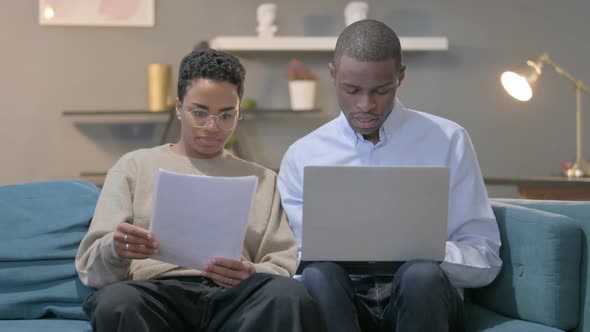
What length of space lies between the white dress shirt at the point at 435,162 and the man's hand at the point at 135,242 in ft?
1.38

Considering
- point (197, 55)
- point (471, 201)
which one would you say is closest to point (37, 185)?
point (197, 55)

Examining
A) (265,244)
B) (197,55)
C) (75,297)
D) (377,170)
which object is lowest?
(75,297)

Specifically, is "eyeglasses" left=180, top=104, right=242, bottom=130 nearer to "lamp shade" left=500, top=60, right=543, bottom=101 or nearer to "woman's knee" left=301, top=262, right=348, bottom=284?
"woman's knee" left=301, top=262, right=348, bottom=284

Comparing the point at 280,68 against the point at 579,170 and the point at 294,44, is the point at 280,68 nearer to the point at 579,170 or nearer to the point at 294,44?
the point at 294,44

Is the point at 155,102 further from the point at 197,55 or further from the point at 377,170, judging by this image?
the point at 377,170

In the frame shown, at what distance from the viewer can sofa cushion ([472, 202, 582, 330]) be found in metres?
2.00

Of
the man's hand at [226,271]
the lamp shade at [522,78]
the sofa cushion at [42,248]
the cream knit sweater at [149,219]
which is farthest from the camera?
the lamp shade at [522,78]

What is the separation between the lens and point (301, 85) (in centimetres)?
459

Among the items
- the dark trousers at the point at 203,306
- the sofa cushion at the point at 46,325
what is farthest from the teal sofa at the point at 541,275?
the sofa cushion at the point at 46,325

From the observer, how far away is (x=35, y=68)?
455 centimetres

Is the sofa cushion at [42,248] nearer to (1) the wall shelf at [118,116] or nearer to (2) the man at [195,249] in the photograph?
(2) the man at [195,249]

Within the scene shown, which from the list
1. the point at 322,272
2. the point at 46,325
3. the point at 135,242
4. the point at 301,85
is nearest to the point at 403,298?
the point at 322,272

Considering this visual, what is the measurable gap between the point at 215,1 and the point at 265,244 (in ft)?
8.89

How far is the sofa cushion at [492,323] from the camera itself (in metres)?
1.98
